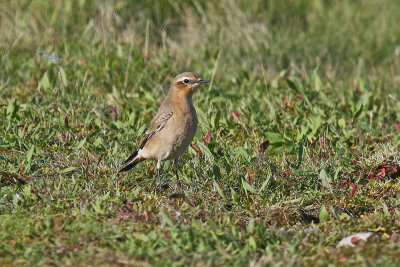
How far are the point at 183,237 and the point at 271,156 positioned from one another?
2.56m

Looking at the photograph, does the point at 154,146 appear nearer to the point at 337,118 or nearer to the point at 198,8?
the point at 337,118

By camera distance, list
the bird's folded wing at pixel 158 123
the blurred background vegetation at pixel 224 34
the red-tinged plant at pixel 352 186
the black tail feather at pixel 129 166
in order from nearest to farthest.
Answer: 1. the red-tinged plant at pixel 352 186
2. the black tail feather at pixel 129 166
3. the bird's folded wing at pixel 158 123
4. the blurred background vegetation at pixel 224 34

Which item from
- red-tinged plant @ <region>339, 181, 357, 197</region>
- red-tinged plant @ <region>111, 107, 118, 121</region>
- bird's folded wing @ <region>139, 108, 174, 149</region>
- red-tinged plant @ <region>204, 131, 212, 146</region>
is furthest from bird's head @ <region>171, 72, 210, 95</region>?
red-tinged plant @ <region>339, 181, 357, 197</region>

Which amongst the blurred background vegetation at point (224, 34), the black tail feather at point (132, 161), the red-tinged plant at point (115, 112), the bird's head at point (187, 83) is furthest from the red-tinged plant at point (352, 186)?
the blurred background vegetation at point (224, 34)

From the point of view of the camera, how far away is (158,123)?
670 centimetres

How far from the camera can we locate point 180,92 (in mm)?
6781

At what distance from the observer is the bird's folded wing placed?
664cm

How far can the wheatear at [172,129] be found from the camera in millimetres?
6461

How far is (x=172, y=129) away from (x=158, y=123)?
0.85 feet

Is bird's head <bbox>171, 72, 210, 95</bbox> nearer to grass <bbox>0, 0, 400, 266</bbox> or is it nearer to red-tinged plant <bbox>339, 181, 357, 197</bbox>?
grass <bbox>0, 0, 400, 266</bbox>

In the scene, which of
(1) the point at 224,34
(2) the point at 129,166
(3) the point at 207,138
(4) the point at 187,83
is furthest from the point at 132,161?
(1) the point at 224,34

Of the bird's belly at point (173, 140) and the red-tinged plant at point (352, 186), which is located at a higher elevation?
the bird's belly at point (173, 140)

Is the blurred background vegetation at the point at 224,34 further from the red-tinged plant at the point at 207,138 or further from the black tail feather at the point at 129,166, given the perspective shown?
the black tail feather at the point at 129,166

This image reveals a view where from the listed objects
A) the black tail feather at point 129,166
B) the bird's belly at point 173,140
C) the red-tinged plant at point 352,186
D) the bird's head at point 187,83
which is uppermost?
the bird's head at point 187,83
